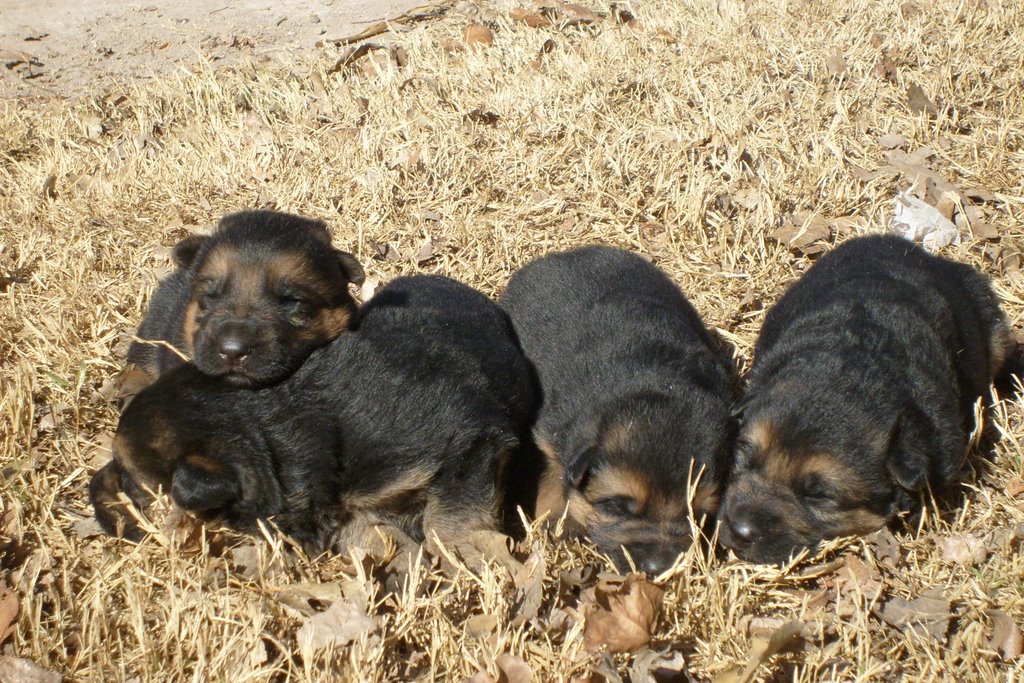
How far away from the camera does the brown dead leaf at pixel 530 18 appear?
10.3 m

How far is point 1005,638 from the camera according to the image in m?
3.92

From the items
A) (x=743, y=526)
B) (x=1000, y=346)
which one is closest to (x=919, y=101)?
(x=1000, y=346)

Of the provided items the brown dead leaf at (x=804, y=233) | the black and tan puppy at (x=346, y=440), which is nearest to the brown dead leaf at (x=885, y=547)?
the black and tan puppy at (x=346, y=440)

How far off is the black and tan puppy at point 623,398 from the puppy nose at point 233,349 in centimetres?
154

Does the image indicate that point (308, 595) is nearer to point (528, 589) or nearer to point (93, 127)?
point (528, 589)

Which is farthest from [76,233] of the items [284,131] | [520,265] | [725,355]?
[725,355]

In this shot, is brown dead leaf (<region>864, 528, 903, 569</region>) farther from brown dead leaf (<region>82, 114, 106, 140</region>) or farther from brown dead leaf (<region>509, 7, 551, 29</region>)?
brown dead leaf (<region>82, 114, 106, 140</region>)

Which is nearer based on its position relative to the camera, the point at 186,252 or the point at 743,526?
the point at 743,526

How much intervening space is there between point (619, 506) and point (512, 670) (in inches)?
41.6

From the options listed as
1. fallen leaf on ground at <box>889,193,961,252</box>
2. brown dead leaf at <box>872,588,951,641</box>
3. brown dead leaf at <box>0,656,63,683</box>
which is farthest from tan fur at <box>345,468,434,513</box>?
fallen leaf on ground at <box>889,193,961,252</box>

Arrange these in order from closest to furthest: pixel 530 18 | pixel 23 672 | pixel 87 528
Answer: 1. pixel 23 672
2. pixel 87 528
3. pixel 530 18

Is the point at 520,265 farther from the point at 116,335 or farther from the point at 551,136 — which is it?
the point at 116,335

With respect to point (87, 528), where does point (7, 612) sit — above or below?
above

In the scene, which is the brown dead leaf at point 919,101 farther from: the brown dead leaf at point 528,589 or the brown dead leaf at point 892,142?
the brown dead leaf at point 528,589
